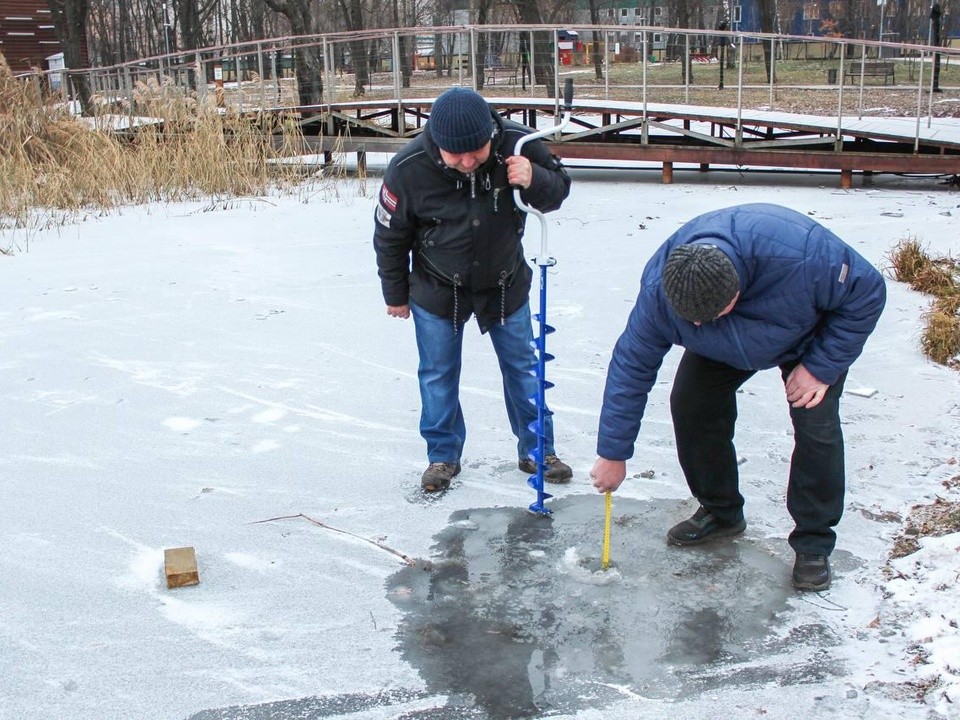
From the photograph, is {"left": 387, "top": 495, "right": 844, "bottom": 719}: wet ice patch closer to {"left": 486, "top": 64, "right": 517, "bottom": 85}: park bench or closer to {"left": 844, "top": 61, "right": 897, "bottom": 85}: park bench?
{"left": 486, "top": 64, "right": 517, "bottom": 85}: park bench

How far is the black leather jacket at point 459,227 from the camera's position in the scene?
3.76 metres

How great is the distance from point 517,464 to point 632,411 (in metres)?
1.41

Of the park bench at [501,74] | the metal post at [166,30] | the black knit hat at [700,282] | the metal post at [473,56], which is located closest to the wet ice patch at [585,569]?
the black knit hat at [700,282]

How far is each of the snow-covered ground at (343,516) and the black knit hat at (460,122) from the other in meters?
1.43

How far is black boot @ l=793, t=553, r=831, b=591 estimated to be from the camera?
10.8 feet

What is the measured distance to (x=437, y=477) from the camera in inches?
164

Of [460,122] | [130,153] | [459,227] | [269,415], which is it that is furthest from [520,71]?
[460,122]

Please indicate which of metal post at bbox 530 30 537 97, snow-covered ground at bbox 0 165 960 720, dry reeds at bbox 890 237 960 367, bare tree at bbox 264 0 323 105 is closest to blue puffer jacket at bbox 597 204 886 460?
snow-covered ground at bbox 0 165 960 720

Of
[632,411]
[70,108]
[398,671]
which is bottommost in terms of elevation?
[398,671]

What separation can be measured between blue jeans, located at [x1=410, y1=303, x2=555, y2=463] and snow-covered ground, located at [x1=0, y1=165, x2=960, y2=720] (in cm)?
20

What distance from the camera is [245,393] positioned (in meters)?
5.33

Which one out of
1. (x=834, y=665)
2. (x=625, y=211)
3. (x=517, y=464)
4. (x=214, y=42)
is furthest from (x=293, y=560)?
(x=214, y=42)

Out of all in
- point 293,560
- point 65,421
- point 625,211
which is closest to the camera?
point 293,560

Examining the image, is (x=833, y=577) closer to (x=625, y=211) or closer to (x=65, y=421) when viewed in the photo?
(x=65, y=421)
